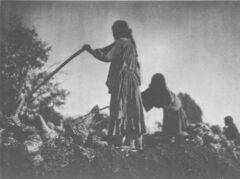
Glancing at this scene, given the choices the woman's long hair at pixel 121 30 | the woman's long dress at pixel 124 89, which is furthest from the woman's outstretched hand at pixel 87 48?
the woman's long hair at pixel 121 30

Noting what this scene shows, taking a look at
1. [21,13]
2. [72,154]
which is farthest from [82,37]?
[72,154]

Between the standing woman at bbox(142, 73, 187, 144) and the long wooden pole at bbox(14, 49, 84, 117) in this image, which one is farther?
the standing woman at bbox(142, 73, 187, 144)

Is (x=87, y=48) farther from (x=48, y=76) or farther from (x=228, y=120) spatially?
(x=228, y=120)

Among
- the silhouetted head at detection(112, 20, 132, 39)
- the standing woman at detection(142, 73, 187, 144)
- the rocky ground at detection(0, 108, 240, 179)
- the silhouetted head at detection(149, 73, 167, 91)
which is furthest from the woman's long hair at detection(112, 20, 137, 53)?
the rocky ground at detection(0, 108, 240, 179)

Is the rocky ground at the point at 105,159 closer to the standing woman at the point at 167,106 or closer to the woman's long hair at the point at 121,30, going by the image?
the standing woman at the point at 167,106

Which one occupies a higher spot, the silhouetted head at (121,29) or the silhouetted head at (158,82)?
the silhouetted head at (121,29)

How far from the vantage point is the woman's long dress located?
18.7 feet

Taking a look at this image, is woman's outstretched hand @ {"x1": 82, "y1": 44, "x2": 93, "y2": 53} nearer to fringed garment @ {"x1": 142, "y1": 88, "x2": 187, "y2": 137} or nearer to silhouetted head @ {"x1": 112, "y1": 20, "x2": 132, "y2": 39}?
silhouetted head @ {"x1": 112, "y1": 20, "x2": 132, "y2": 39}

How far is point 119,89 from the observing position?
19.0ft

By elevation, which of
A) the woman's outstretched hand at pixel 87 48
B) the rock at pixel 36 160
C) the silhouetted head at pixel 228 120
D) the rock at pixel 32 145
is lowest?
the rock at pixel 36 160

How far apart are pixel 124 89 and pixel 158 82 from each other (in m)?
0.72

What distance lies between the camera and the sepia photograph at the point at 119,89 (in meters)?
5.46

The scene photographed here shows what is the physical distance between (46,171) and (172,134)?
2.02m

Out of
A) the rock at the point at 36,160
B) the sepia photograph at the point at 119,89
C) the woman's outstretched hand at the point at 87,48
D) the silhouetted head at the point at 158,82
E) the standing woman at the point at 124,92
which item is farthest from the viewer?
the silhouetted head at the point at 158,82
